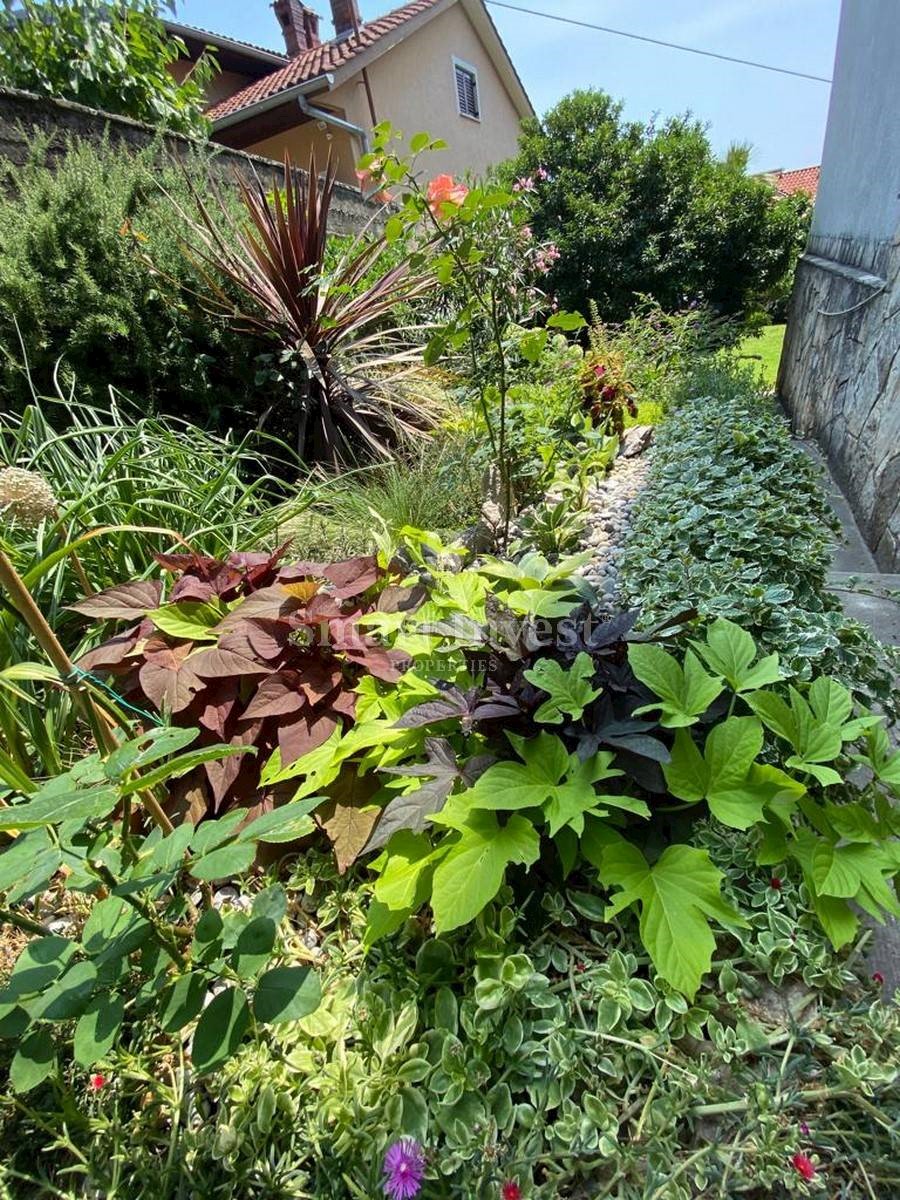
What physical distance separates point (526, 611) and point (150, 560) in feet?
4.32

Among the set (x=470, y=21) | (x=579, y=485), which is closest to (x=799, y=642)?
(x=579, y=485)

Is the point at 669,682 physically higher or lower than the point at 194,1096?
higher

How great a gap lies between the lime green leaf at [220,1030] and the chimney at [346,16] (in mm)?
15739

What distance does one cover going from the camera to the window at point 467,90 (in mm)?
11195

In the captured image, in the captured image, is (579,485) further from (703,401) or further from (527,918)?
(527,918)

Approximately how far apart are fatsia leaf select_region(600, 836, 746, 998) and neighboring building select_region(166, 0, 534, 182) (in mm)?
8307

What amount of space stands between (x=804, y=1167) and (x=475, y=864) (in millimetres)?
492

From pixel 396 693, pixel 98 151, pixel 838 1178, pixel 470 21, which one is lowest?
pixel 838 1178

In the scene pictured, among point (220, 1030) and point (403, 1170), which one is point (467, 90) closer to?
point (220, 1030)

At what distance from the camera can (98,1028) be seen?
653 millimetres

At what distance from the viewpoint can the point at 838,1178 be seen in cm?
71

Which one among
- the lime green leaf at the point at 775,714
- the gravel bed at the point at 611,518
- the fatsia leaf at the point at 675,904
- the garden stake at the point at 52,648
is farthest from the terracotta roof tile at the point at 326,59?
the fatsia leaf at the point at 675,904

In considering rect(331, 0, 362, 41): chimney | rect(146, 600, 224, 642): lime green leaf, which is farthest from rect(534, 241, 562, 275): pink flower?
rect(331, 0, 362, 41): chimney

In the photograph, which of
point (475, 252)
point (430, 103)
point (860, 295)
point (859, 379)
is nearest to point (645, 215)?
point (430, 103)
